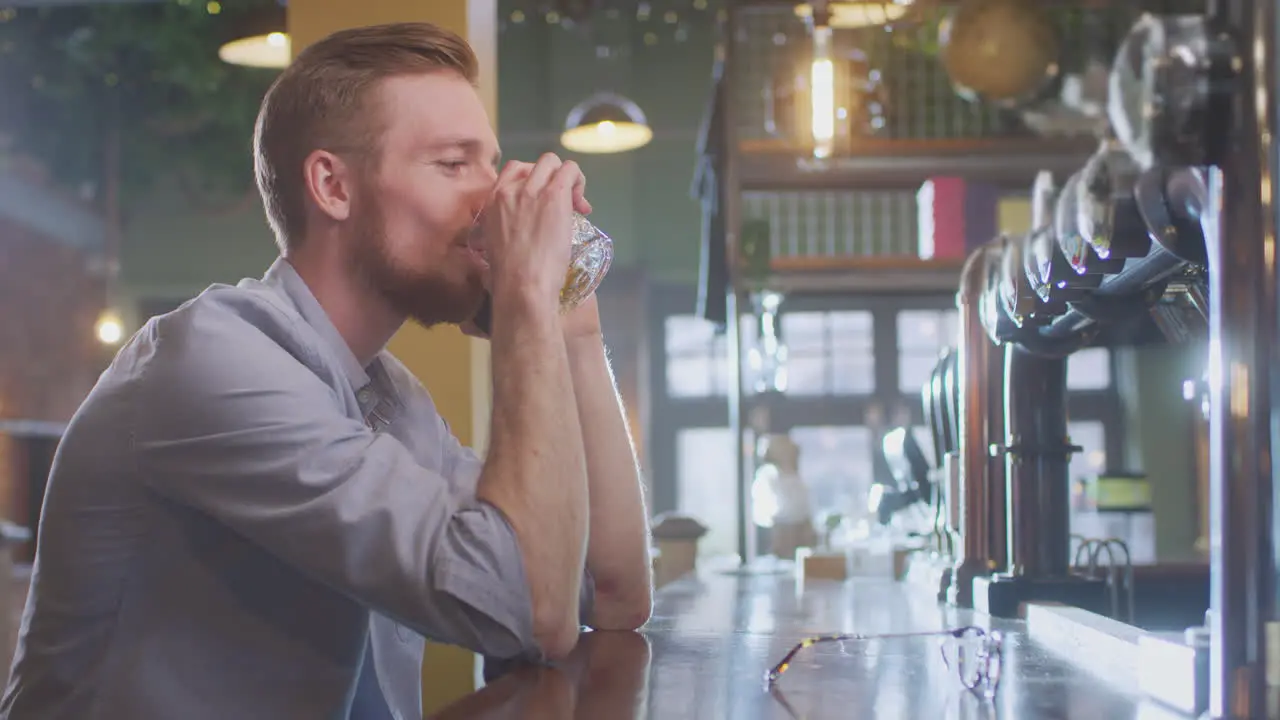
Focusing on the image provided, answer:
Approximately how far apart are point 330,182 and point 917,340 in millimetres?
8344

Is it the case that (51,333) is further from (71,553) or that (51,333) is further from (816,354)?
(71,553)

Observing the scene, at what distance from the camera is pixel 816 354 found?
9312mm

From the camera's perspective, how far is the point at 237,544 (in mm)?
1041

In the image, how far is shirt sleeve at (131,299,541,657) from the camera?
915 mm

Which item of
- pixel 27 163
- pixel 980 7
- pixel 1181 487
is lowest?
pixel 1181 487

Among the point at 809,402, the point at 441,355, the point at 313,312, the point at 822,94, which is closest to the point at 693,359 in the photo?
the point at 809,402

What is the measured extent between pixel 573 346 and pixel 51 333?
9105 millimetres

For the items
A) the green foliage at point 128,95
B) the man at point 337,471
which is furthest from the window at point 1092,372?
the man at point 337,471

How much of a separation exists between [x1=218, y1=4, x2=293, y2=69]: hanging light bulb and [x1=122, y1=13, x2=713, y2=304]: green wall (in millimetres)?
5784

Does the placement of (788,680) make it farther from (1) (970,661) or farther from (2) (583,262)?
(2) (583,262)

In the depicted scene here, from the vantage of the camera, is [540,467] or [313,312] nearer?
[540,467]

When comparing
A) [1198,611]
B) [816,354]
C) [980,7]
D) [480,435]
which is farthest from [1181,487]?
[480,435]

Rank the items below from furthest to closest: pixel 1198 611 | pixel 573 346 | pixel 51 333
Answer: pixel 51 333
pixel 1198 611
pixel 573 346

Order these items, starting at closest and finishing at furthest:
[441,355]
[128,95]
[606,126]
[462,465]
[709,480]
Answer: [462,465] < [441,355] < [606,126] < [128,95] < [709,480]
